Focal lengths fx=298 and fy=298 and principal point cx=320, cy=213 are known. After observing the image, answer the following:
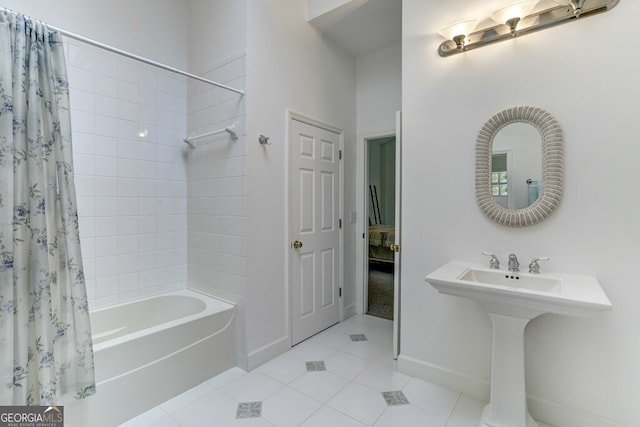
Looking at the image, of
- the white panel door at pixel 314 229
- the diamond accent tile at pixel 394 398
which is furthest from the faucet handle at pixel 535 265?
the white panel door at pixel 314 229

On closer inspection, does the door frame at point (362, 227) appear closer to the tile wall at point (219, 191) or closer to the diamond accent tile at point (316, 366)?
the diamond accent tile at point (316, 366)

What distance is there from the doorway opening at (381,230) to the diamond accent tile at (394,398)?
132 centimetres

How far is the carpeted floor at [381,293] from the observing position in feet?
11.6

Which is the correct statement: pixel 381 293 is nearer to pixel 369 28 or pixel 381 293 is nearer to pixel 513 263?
pixel 513 263

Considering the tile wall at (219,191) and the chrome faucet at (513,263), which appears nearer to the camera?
the chrome faucet at (513,263)

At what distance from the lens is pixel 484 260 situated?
197cm

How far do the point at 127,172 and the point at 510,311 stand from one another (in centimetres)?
286

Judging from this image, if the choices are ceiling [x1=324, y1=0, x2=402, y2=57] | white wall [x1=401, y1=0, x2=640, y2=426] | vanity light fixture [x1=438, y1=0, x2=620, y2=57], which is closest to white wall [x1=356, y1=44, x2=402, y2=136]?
ceiling [x1=324, y1=0, x2=402, y2=57]

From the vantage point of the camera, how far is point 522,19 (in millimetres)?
1808

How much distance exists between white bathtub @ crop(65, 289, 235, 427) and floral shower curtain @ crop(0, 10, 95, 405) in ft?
0.64

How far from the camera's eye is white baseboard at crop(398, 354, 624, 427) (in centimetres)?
169

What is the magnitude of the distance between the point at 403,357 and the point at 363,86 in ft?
9.16

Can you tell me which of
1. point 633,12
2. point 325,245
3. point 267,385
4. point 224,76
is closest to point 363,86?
point 224,76

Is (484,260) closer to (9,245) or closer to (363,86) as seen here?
(363,86)
